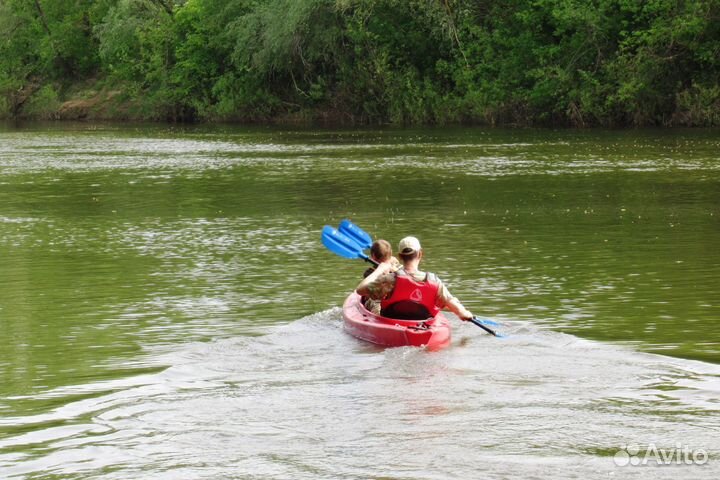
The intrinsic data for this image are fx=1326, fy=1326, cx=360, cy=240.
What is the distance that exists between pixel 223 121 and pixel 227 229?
166 ft

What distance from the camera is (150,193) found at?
2894 cm

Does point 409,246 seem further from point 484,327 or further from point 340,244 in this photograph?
point 340,244

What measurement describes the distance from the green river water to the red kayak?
15 cm

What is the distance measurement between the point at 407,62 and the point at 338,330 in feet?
167

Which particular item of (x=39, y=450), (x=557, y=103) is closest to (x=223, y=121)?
(x=557, y=103)

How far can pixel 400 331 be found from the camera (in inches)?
477

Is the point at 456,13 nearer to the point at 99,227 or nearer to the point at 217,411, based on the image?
the point at 99,227

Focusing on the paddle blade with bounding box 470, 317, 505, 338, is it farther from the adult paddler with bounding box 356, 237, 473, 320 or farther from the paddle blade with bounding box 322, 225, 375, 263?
the paddle blade with bounding box 322, 225, 375, 263

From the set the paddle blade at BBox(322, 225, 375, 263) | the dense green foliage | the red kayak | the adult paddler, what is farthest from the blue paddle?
the dense green foliage

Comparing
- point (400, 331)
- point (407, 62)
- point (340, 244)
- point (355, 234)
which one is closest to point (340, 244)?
point (340, 244)

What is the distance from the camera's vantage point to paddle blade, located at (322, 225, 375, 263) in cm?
1520

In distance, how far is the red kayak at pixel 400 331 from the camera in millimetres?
12016

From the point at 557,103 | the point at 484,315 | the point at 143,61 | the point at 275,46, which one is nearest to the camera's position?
the point at 484,315

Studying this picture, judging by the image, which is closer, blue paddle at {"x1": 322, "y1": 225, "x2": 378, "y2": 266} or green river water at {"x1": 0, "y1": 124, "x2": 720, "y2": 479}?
green river water at {"x1": 0, "y1": 124, "x2": 720, "y2": 479}
